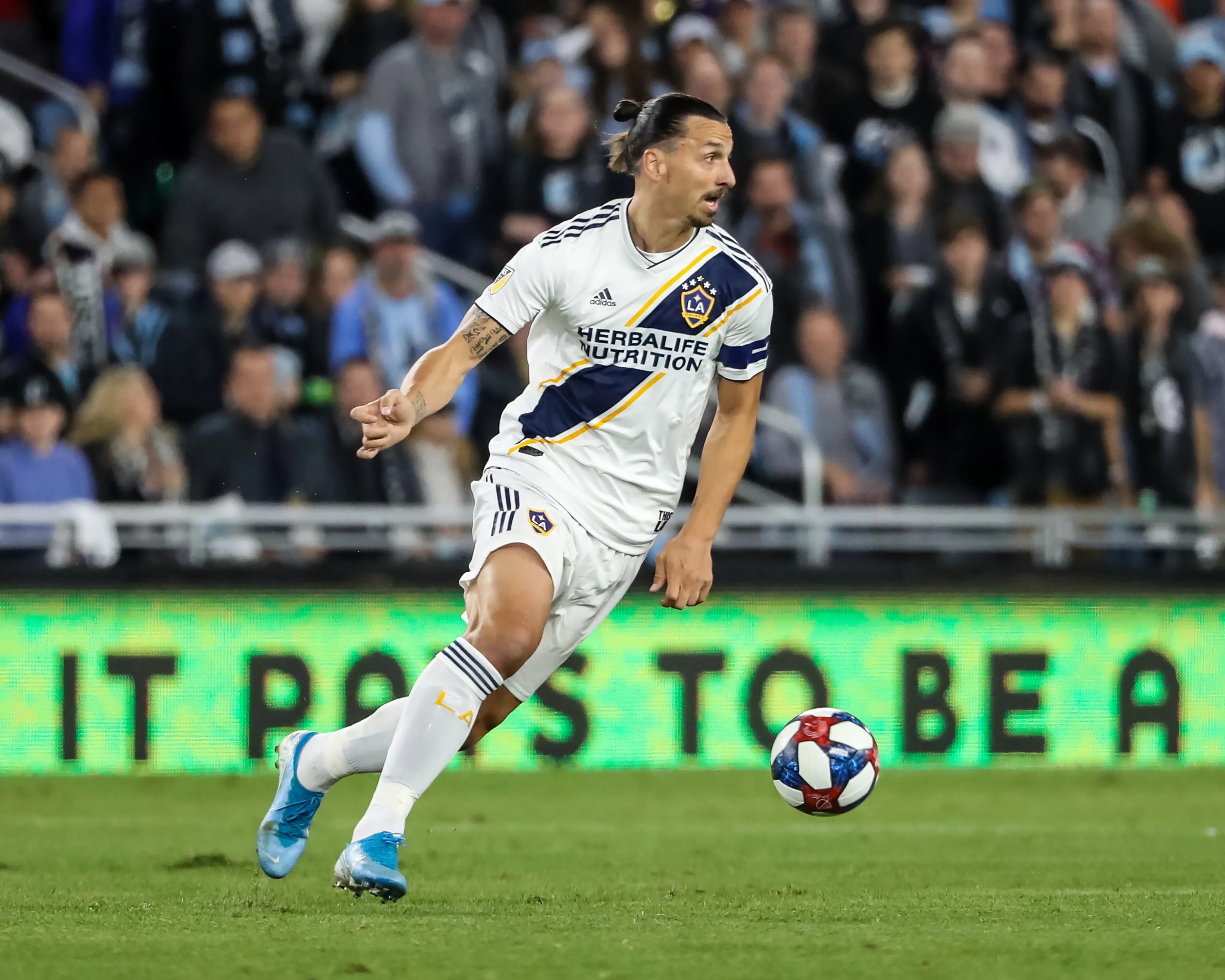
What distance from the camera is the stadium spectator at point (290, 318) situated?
12.1 m

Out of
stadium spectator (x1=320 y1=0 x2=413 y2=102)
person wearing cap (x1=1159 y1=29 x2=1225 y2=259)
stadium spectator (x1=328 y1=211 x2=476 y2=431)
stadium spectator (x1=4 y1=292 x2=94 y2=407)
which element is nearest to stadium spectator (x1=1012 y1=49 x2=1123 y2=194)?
person wearing cap (x1=1159 y1=29 x2=1225 y2=259)

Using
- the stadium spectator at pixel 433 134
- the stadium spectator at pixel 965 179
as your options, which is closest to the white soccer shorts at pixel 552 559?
the stadium spectator at pixel 433 134

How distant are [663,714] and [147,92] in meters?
5.75

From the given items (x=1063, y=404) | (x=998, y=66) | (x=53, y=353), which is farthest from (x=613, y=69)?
(x=53, y=353)

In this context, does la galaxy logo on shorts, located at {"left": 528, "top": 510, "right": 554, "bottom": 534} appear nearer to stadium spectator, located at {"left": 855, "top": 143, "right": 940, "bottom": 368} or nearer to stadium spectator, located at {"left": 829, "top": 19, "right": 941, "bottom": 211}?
stadium spectator, located at {"left": 855, "top": 143, "right": 940, "bottom": 368}

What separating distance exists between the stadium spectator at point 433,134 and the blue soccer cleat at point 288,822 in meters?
7.13

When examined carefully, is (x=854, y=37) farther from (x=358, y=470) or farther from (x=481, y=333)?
(x=481, y=333)

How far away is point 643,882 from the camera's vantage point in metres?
6.79

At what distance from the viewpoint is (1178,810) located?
9531 millimetres

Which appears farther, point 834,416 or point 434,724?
point 834,416

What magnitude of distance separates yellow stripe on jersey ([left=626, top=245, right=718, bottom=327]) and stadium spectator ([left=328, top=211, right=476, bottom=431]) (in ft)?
19.2

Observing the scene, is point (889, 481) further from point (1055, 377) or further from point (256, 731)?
point (256, 731)

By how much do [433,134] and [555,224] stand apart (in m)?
1.01

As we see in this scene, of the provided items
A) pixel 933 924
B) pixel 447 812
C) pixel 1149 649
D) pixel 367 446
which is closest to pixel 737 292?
pixel 367 446
